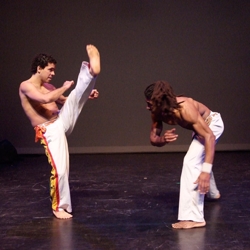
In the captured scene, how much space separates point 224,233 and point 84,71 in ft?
4.86

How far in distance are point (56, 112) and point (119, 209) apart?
90 cm

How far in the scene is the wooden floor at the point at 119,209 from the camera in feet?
A: 9.34

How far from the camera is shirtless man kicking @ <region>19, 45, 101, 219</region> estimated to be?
3.33m

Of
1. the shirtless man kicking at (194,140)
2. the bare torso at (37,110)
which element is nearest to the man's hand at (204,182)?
the shirtless man kicking at (194,140)

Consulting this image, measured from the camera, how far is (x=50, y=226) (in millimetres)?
3176

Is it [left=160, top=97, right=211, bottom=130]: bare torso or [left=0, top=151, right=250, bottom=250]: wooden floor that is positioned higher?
[left=160, top=97, right=211, bottom=130]: bare torso

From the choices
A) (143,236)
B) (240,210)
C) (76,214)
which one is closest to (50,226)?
(76,214)

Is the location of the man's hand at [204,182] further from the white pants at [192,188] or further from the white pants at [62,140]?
the white pants at [62,140]

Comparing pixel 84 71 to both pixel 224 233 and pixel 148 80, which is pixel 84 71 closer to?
pixel 224 233

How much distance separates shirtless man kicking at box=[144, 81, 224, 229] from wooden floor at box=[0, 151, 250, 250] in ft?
0.46

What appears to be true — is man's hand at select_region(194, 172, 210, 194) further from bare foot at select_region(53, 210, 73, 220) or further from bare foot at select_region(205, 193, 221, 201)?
bare foot at select_region(53, 210, 73, 220)

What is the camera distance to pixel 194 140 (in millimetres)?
3170

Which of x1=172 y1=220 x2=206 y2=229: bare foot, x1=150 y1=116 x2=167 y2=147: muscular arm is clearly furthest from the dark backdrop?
x1=172 y1=220 x2=206 y2=229: bare foot

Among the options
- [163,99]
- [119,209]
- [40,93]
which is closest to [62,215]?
[119,209]
